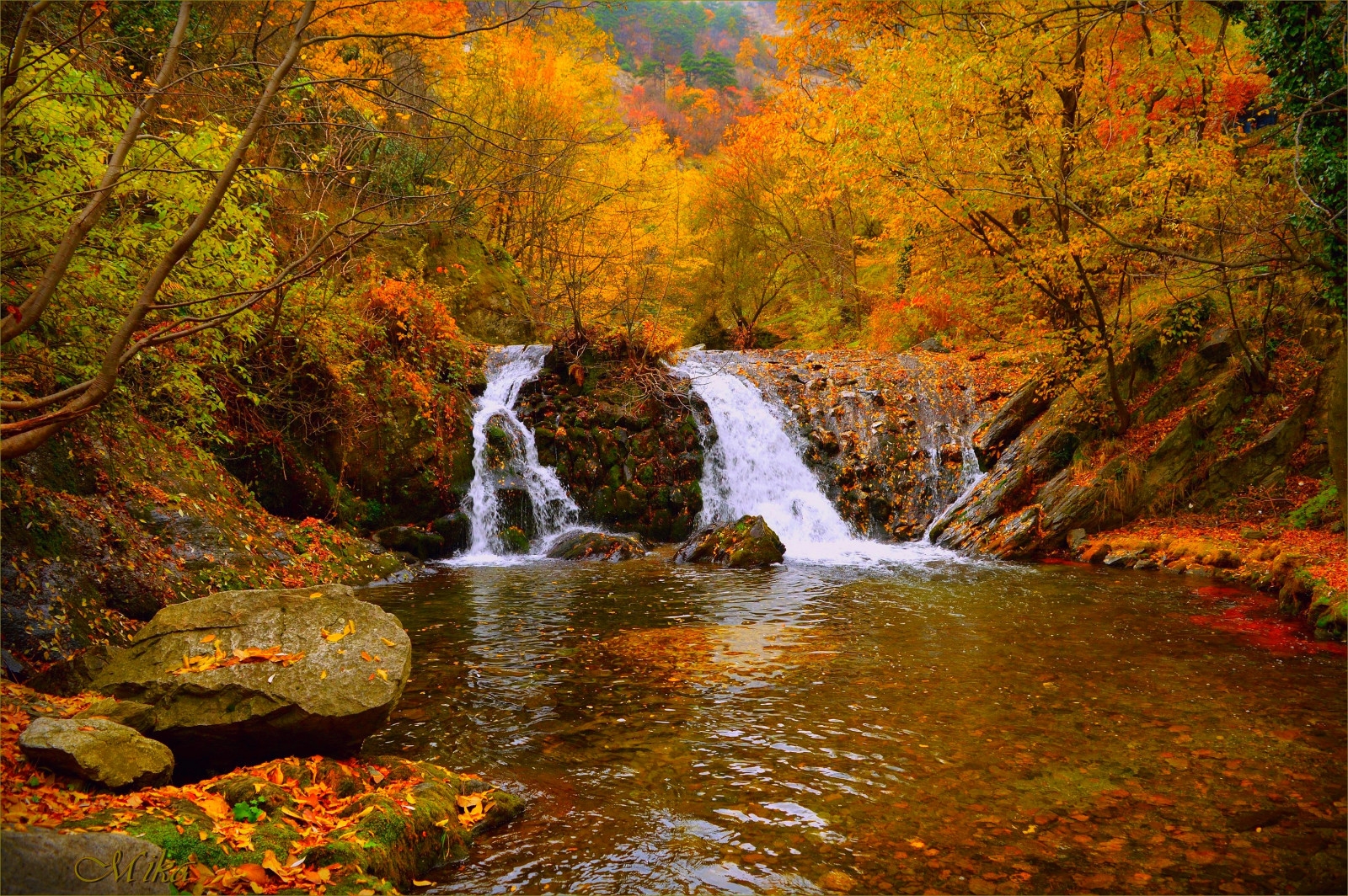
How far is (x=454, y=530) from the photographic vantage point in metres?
12.6

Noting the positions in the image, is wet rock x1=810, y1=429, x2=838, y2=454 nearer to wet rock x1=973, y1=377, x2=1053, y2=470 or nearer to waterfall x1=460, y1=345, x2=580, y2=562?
wet rock x1=973, y1=377, x2=1053, y2=470

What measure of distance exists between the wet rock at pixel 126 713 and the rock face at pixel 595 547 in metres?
8.50

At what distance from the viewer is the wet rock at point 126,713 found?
3.73 metres

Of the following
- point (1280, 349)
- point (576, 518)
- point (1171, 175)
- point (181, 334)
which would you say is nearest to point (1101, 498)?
point (1280, 349)

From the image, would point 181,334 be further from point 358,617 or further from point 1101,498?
point 1101,498

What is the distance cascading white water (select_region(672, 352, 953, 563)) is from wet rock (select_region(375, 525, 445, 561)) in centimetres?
480

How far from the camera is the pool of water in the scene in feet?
11.6

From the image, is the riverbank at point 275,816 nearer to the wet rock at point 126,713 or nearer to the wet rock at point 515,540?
the wet rock at point 126,713

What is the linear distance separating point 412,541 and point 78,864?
32.7 ft

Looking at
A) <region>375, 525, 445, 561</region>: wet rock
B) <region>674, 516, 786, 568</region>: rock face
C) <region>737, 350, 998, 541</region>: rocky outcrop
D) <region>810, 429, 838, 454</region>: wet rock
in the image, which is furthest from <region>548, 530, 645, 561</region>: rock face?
<region>810, 429, 838, 454</region>: wet rock

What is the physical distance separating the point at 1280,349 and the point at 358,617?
1295 centimetres

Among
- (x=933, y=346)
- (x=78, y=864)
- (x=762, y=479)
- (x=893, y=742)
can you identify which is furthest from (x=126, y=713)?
(x=933, y=346)

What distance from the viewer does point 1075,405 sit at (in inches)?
504

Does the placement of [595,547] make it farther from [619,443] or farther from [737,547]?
[619,443]
